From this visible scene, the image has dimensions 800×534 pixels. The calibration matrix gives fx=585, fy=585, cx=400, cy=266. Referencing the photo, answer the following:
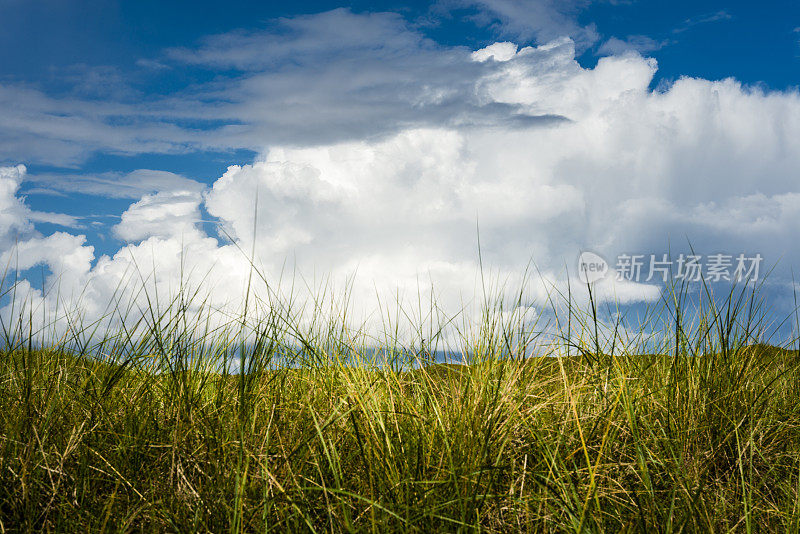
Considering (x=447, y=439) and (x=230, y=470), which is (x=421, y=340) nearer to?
(x=447, y=439)

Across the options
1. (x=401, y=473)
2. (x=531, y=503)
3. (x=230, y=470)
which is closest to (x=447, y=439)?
(x=401, y=473)

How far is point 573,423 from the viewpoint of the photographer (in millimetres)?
2529

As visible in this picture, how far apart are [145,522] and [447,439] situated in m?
1.07

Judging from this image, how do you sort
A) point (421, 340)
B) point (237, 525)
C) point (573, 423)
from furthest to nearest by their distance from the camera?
point (421, 340)
point (573, 423)
point (237, 525)

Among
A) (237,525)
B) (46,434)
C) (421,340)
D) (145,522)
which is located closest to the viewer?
(237,525)

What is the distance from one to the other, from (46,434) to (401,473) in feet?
4.55

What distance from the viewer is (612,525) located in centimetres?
206

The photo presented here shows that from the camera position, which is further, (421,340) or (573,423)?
(421,340)

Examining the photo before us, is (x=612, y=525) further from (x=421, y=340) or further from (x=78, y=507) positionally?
(x=78, y=507)

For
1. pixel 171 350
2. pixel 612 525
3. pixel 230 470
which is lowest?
pixel 612 525

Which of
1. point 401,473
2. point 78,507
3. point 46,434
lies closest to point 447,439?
point 401,473

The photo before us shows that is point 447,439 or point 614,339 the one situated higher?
point 614,339

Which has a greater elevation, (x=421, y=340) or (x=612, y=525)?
(x=421, y=340)

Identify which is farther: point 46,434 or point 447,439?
point 46,434
